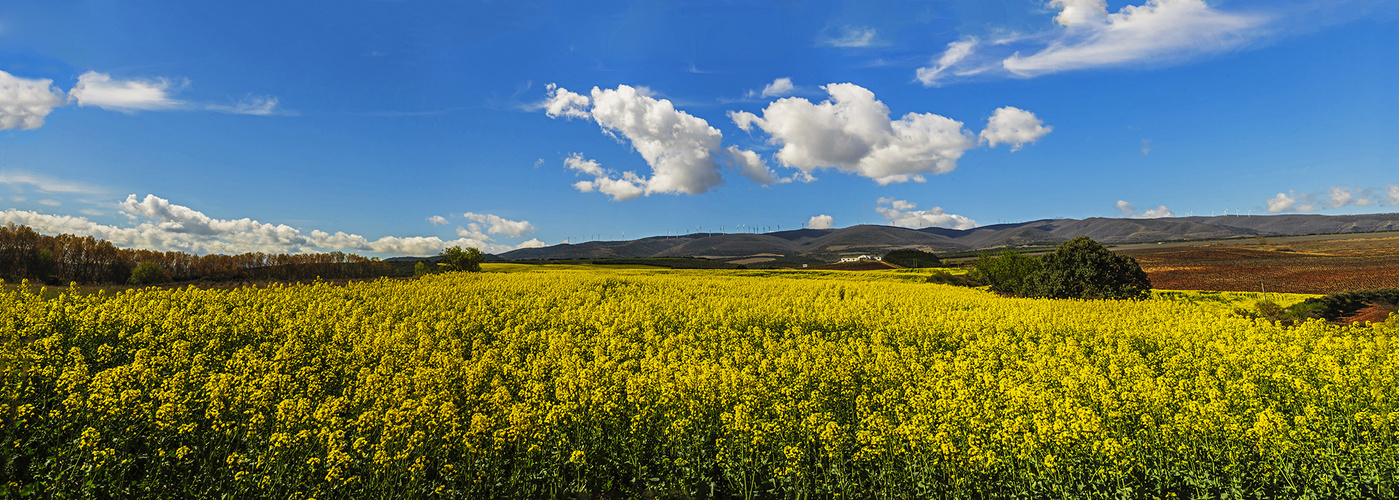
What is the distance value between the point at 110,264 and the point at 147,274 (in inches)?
313

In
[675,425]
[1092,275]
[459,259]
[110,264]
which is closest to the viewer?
[675,425]

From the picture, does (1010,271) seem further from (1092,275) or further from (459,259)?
(459,259)

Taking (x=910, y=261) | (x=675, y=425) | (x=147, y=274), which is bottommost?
(x=675, y=425)

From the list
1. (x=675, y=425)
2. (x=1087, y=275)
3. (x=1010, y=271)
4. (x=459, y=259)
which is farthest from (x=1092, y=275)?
(x=459, y=259)

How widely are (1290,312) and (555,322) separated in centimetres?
3317

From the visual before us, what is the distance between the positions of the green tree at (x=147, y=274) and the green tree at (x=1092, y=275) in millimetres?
63681

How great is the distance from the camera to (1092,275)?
3353 centimetres

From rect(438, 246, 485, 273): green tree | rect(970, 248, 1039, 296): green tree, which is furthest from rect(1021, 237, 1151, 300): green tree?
rect(438, 246, 485, 273): green tree

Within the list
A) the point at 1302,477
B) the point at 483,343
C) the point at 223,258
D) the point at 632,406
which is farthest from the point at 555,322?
the point at 223,258

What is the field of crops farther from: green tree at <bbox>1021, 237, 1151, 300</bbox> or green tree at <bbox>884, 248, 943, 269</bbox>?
green tree at <bbox>884, 248, 943, 269</bbox>

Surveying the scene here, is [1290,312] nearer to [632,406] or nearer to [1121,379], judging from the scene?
[1121,379]

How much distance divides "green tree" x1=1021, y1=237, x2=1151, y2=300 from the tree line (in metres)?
58.6

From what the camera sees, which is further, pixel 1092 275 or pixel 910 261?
pixel 910 261

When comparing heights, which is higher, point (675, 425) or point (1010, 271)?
point (1010, 271)
